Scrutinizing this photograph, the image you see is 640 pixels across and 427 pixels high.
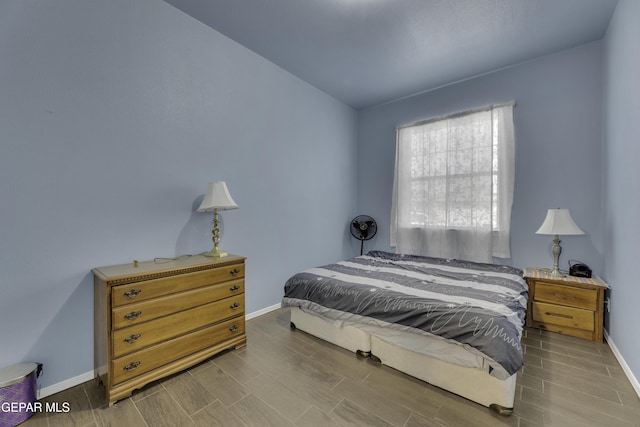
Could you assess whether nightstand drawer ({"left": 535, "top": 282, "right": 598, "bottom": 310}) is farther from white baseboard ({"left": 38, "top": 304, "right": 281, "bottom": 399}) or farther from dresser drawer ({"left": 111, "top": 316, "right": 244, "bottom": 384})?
white baseboard ({"left": 38, "top": 304, "right": 281, "bottom": 399})

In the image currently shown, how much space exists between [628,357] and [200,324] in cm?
311

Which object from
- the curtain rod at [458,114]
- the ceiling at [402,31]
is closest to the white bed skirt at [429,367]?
the ceiling at [402,31]

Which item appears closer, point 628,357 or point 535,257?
point 628,357

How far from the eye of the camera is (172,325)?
6.38 feet

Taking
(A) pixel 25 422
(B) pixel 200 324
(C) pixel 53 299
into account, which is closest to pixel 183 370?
(B) pixel 200 324

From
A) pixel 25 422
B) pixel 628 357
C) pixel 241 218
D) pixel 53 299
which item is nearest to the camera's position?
pixel 25 422

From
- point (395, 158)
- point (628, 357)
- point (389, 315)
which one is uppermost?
point (395, 158)

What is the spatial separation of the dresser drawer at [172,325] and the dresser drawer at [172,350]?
41 millimetres

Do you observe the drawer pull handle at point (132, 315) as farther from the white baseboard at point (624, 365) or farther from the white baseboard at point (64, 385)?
the white baseboard at point (624, 365)

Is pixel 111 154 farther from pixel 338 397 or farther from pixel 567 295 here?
pixel 567 295

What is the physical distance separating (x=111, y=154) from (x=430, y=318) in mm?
2564

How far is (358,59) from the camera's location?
3062mm

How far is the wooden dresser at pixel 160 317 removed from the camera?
1696 millimetres

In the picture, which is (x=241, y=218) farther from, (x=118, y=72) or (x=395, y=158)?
(x=395, y=158)
